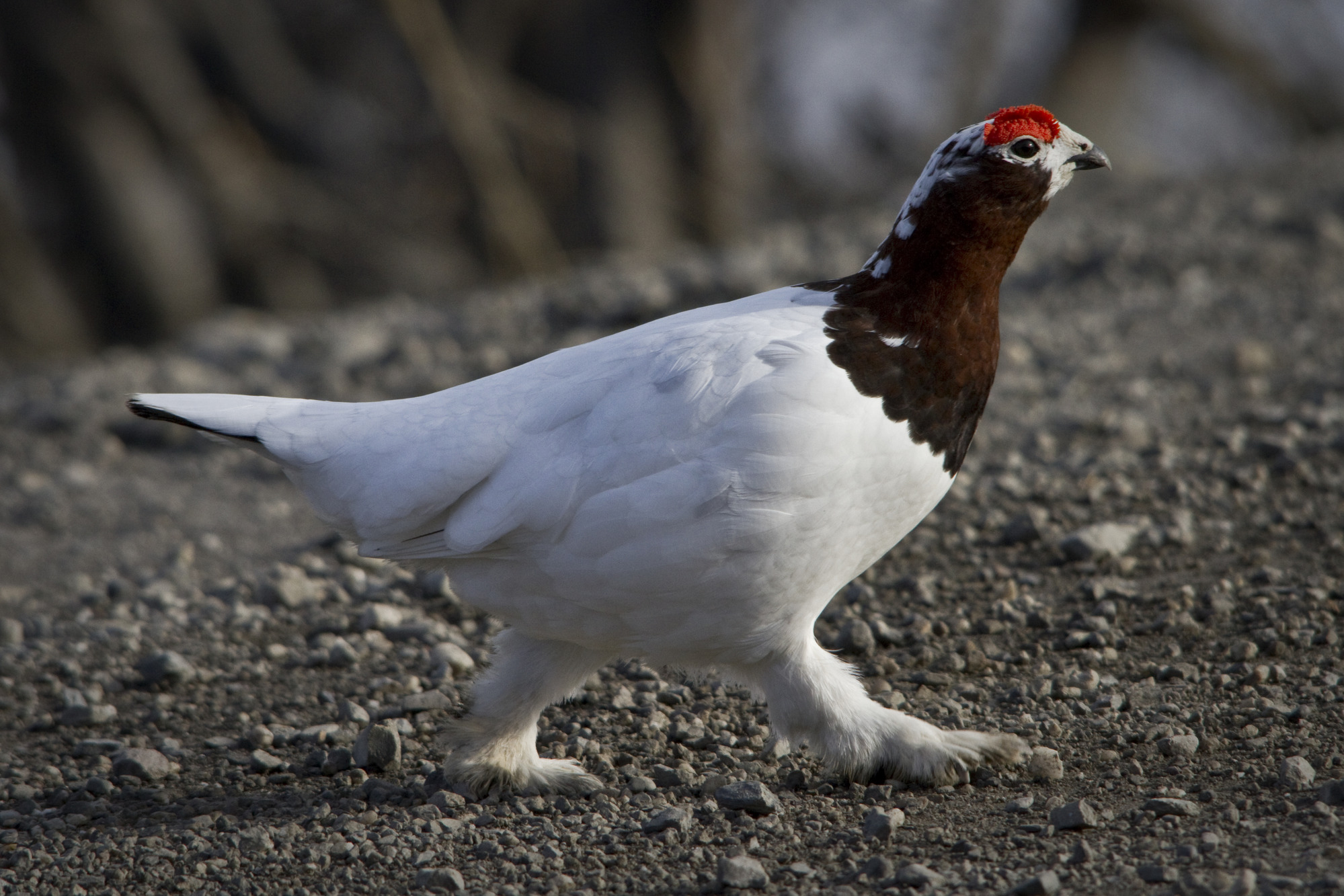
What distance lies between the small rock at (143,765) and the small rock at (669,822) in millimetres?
1361

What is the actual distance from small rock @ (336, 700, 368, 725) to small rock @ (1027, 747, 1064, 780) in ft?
5.89

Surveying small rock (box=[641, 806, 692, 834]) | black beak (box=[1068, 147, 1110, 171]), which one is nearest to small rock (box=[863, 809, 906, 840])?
small rock (box=[641, 806, 692, 834])

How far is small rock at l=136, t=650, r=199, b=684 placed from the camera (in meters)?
4.03

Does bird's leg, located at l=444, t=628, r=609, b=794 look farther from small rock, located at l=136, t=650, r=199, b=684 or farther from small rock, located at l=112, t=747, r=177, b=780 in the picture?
small rock, located at l=136, t=650, r=199, b=684

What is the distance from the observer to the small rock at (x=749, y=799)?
3002 millimetres

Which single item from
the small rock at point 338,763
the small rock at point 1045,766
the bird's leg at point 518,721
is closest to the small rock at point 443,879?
the bird's leg at point 518,721

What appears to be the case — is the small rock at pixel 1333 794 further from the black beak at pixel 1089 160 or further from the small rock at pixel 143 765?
the small rock at pixel 143 765

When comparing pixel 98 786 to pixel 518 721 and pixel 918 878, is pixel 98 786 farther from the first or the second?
pixel 918 878

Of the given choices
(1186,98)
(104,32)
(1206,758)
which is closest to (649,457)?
(1206,758)

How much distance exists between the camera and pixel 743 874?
267cm

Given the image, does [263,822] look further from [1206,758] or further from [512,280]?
[512,280]

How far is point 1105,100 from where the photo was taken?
14.5 m

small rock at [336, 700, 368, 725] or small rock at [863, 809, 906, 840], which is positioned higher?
small rock at [336, 700, 368, 725]

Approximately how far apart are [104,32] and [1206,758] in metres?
11.7
